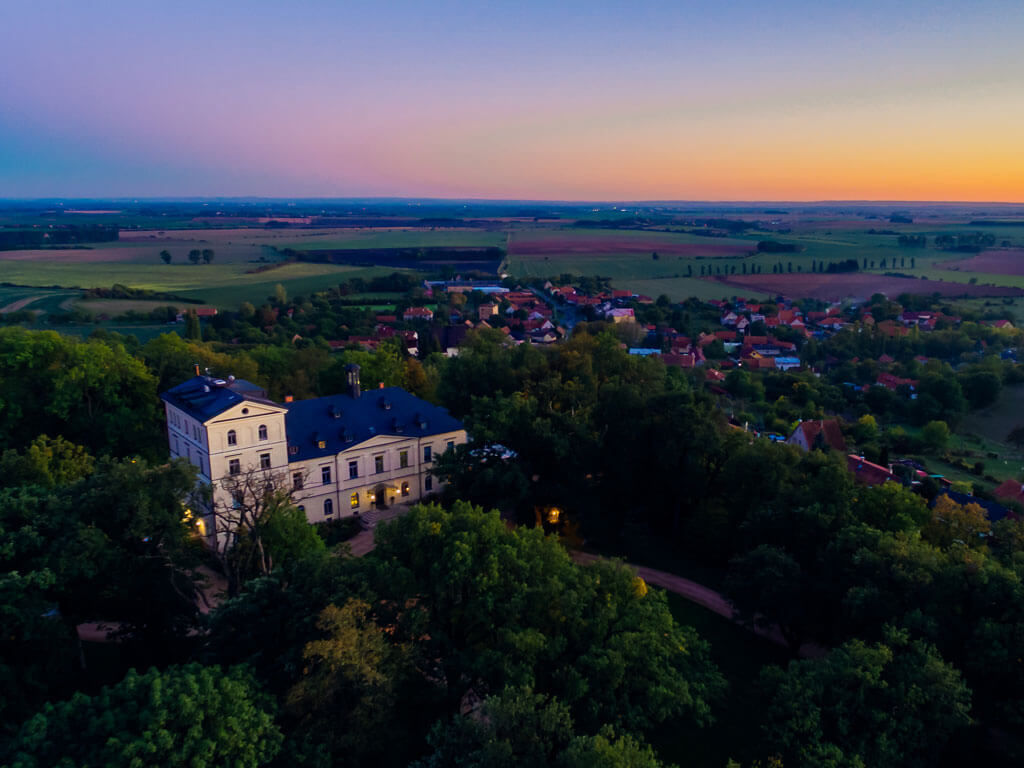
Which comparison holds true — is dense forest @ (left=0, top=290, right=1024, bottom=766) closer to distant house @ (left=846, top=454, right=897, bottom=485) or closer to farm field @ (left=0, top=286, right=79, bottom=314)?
distant house @ (left=846, top=454, right=897, bottom=485)

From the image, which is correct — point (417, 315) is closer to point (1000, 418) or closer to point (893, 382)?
point (893, 382)

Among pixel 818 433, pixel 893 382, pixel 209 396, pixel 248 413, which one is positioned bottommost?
pixel 893 382

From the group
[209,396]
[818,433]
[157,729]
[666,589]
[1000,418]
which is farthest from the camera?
[1000,418]

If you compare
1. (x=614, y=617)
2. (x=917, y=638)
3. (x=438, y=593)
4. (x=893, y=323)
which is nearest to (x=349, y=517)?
(x=438, y=593)

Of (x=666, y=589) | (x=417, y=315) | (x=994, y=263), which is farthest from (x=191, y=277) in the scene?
(x=994, y=263)

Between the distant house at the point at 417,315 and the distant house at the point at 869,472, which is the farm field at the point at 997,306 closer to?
the distant house at the point at 869,472

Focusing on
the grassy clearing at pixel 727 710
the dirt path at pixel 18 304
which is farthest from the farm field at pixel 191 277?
the grassy clearing at pixel 727 710

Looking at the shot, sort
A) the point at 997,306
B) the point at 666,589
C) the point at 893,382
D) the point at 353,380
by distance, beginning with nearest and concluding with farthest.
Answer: the point at 666,589
the point at 353,380
the point at 893,382
the point at 997,306
